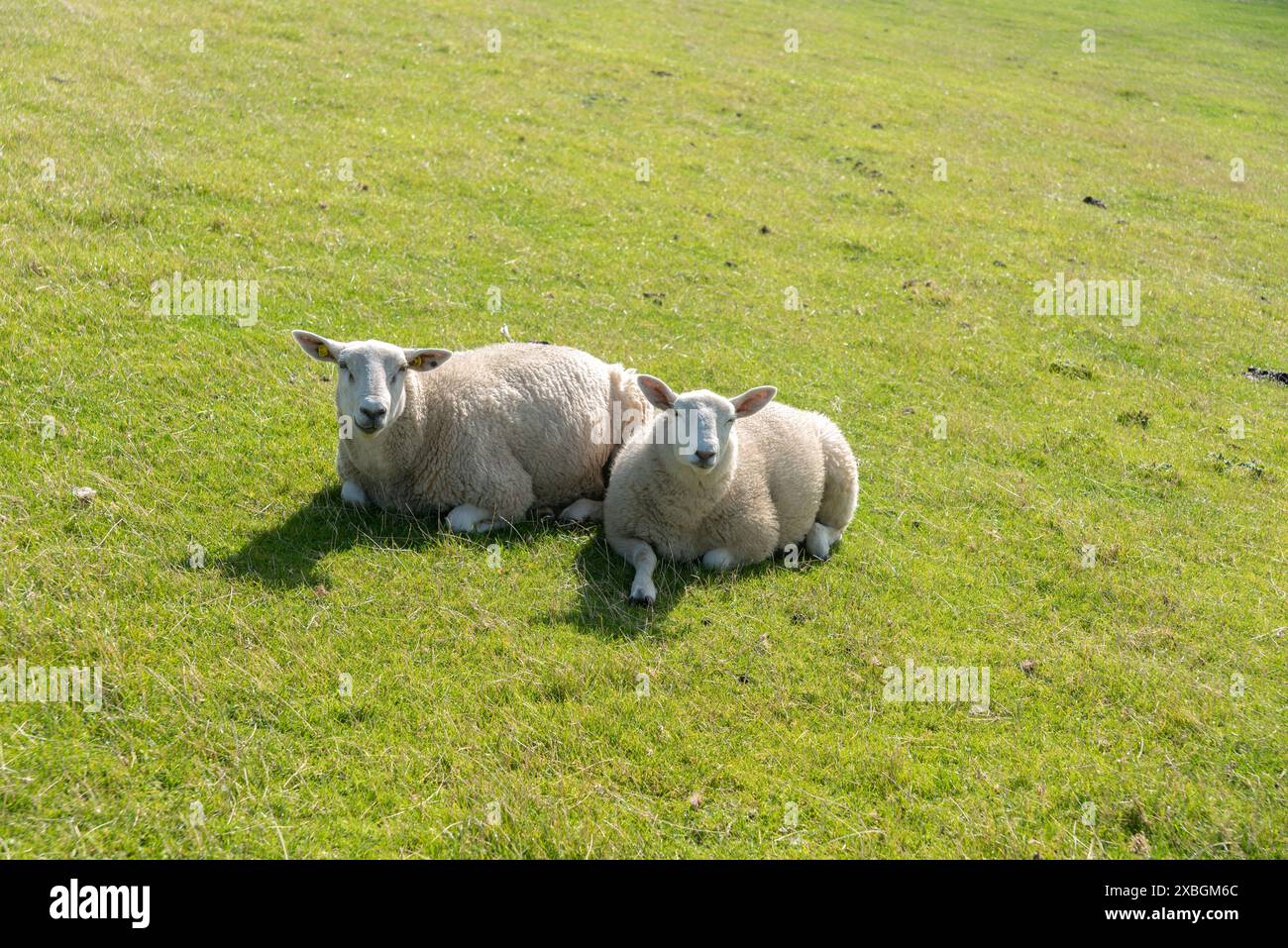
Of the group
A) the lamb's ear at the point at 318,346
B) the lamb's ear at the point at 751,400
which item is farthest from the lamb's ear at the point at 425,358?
the lamb's ear at the point at 751,400

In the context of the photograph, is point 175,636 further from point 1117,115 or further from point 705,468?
point 1117,115

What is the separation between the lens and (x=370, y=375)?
7590mm

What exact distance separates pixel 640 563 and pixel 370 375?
247 centimetres

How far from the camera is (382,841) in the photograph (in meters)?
5.04

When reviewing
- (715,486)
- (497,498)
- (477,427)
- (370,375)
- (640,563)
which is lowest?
(640,563)

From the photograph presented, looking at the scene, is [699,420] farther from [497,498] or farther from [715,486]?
[497,498]

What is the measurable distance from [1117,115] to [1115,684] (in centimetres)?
2968

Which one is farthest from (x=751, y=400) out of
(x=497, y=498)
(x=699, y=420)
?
(x=497, y=498)

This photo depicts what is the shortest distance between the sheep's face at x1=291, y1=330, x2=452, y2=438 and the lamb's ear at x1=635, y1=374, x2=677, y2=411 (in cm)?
160

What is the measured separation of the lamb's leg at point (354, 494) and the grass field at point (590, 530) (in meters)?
0.17

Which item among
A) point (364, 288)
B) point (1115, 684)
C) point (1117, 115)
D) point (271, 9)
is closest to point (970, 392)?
point (1115, 684)

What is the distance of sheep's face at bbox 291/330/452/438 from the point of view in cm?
744

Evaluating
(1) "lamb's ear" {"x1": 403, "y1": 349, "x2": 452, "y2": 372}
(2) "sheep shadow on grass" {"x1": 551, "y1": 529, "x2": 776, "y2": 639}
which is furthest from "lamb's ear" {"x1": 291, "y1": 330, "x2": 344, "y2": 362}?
(2) "sheep shadow on grass" {"x1": 551, "y1": 529, "x2": 776, "y2": 639}

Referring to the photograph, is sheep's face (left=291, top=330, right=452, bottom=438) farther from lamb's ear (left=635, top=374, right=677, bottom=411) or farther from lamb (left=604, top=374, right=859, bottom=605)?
lamb (left=604, top=374, right=859, bottom=605)
